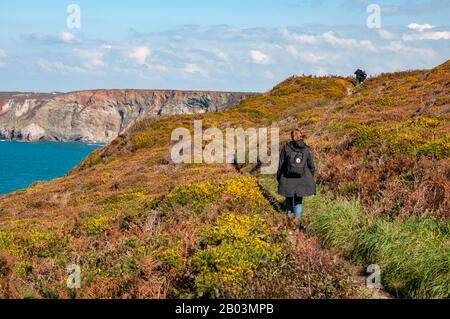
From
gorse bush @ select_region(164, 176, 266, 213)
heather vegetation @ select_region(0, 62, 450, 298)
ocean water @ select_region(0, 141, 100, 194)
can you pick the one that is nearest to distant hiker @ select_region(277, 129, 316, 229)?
heather vegetation @ select_region(0, 62, 450, 298)

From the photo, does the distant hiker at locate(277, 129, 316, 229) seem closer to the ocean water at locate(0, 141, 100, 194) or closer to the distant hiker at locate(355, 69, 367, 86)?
the distant hiker at locate(355, 69, 367, 86)

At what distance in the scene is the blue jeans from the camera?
11805mm

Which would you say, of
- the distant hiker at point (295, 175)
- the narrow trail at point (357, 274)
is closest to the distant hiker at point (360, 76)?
the distant hiker at point (295, 175)

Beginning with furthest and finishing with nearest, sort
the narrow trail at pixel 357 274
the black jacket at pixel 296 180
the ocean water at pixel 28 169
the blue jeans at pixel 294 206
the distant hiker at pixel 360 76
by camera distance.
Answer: the ocean water at pixel 28 169, the distant hiker at pixel 360 76, the black jacket at pixel 296 180, the blue jeans at pixel 294 206, the narrow trail at pixel 357 274

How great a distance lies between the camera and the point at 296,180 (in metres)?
12.2

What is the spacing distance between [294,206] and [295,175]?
0.77 m

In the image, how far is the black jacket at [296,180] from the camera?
1205 centimetres

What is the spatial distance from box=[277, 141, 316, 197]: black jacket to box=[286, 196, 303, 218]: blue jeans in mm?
153

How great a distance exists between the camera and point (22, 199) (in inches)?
1151

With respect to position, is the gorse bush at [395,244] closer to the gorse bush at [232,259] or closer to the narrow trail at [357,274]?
the narrow trail at [357,274]

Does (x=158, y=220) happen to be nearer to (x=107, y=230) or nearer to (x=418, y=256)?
(x=107, y=230)

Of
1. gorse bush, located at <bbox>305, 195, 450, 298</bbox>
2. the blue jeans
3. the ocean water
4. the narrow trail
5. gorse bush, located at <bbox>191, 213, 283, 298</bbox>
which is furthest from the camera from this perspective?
the ocean water

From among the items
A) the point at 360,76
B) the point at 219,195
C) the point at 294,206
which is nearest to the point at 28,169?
the point at 360,76

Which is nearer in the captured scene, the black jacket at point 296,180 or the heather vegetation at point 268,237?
the heather vegetation at point 268,237
